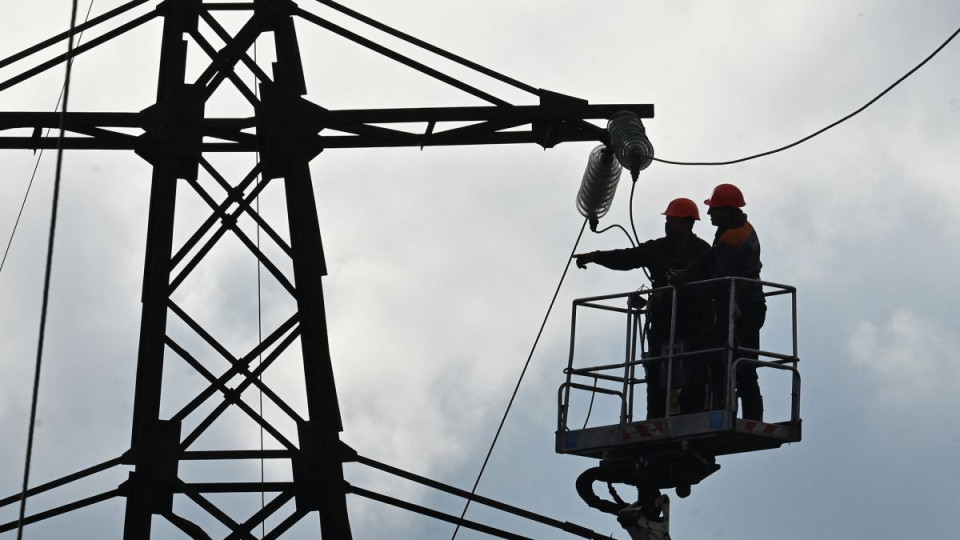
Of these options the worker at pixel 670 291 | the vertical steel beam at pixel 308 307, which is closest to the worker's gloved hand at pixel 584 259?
the worker at pixel 670 291

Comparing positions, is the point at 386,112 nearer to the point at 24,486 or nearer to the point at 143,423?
the point at 143,423

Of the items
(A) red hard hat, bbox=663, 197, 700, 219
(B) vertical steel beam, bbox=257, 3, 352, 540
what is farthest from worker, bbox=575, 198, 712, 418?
(B) vertical steel beam, bbox=257, 3, 352, 540

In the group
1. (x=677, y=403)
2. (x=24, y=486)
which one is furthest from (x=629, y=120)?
(x=24, y=486)

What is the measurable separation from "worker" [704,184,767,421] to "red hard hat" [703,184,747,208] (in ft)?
0.56

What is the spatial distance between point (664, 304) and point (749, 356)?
90 centimetres

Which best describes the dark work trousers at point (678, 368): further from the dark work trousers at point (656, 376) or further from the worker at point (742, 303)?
the worker at point (742, 303)

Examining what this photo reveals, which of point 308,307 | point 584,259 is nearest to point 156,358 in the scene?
point 308,307

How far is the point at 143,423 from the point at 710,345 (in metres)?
4.84

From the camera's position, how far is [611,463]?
16422 mm

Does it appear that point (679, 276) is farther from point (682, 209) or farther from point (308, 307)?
point (308, 307)

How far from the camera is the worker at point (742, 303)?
15344mm

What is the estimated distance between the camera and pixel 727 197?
15844 mm

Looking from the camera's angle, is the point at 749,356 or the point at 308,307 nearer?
the point at 749,356

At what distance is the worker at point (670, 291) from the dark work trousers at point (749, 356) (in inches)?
11.4
